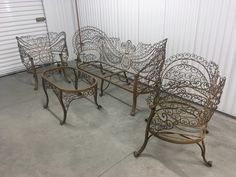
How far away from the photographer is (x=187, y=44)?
8.71 feet

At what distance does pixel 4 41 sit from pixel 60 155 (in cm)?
282

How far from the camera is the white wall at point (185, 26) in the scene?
7.52ft

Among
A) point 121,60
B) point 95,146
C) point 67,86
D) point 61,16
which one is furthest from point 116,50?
point 95,146

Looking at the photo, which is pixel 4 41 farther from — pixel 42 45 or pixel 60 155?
pixel 60 155

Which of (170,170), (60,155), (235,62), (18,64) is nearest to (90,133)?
(60,155)

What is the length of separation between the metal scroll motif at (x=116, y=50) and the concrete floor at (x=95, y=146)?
25.9 inches

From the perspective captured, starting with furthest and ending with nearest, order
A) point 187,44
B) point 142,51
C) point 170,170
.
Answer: point 142,51, point 187,44, point 170,170

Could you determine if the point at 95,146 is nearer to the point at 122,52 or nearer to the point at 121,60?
the point at 121,60

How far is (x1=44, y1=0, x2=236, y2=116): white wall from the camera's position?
229 centimetres

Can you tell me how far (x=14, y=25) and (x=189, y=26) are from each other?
313 cm

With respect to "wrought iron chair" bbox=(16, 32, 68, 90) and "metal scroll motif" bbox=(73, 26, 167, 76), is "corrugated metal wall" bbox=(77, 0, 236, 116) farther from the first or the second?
"wrought iron chair" bbox=(16, 32, 68, 90)

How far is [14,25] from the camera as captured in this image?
392 cm

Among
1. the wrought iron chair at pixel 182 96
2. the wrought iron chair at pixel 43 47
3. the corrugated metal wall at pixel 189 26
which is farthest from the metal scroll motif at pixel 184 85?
the wrought iron chair at pixel 43 47

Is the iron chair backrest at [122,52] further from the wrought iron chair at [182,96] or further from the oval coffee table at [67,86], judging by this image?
the oval coffee table at [67,86]
